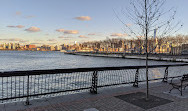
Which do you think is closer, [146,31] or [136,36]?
[146,31]

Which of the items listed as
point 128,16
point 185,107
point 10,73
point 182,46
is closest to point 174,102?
point 185,107

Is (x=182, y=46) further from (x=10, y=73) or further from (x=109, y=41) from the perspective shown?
(x=10, y=73)

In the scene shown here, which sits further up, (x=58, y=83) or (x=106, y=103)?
(x=58, y=83)

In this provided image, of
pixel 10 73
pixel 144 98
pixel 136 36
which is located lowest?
pixel 144 98

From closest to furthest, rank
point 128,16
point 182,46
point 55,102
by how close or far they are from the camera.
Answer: point 55,102 → point 128,16 → point 182,46

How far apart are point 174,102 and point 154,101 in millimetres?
840

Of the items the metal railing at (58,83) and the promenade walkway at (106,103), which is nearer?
the promenade walkway at (106,103)

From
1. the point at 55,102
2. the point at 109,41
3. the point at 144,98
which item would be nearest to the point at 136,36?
the point at 144,98

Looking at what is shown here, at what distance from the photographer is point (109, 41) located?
543ft

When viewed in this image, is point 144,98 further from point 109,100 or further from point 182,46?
point 182,46

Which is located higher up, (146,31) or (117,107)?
(146,31)

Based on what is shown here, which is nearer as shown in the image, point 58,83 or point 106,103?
point 106,103

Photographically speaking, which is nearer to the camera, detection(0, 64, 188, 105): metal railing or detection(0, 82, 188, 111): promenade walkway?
detection(0, 82, 188, 111): promenade walkway

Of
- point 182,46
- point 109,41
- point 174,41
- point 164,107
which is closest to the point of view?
point 164,107
